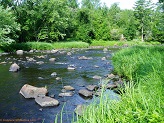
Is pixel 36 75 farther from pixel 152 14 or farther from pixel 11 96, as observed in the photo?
pixel 152 14

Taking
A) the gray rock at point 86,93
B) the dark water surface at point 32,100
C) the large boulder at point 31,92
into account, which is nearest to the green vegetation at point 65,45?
the dark water surface at point 32,100

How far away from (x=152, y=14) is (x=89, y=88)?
62117 millimetres

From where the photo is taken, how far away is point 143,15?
63.8 metres

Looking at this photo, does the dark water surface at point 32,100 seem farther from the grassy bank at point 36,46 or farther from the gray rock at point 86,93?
the grassy bank at point 36,46

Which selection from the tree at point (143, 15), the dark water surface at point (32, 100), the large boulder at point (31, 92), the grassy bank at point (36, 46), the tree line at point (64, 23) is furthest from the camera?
the tree at point (143, 15)

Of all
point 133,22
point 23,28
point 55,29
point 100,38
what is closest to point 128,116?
point 23,28

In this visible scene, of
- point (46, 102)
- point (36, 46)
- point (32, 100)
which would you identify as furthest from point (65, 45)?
point (46, 102)

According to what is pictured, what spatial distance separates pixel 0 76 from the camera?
48.0 feet

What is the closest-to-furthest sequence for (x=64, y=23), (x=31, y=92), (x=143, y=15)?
(x=31, y=92) → (x=64, y=23) → (x=143, y=15)

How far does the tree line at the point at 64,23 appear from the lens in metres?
34.0

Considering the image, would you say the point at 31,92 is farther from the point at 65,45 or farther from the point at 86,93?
the point at 65,45

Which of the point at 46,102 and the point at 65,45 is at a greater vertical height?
the point at 46,102

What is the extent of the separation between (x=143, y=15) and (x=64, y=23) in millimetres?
30397

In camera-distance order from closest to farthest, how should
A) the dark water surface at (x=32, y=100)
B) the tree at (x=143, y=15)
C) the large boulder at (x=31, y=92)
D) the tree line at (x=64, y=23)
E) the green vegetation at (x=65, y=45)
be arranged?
the dark water surface at (x=32, y=100), the large boulder at (x=31, y=92), the tree line at (x=64, y=23), the green vegetation at (x=65, y=45), the tree at (x=143, y=15)
